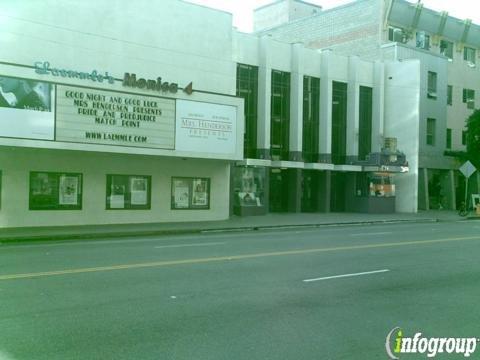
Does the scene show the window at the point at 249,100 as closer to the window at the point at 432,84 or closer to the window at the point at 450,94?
the window at the point at 432,84

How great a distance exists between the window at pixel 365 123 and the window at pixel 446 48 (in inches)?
442

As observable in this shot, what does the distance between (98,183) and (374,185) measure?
18955 mm

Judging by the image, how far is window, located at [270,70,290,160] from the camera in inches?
1258

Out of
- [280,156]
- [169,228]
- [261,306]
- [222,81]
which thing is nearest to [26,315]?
[261,306]

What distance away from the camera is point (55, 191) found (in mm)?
22562

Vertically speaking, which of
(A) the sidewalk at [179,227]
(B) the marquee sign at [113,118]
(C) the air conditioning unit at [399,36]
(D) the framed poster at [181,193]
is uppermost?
(C) the air conditioning unit at [399,36]

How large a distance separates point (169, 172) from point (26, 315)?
18702mm

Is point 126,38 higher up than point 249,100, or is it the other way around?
point 126,38

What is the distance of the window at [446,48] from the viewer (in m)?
43.9

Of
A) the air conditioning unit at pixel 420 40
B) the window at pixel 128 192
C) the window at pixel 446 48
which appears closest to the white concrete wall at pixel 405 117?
the air conditioning unit at pixel 420 40

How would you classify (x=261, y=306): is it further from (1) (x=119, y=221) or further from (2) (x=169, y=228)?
(1) (x=119, y=221)

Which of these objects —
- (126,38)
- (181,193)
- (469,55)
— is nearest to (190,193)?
(181,193)

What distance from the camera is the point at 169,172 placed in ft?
84.8

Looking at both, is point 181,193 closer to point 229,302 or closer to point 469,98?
point 229,302
